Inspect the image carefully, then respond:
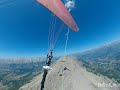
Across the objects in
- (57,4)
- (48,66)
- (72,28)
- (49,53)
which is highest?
(57,4)

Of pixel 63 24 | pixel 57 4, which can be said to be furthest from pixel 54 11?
pixel 63 24

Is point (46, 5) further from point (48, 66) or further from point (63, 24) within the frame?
point (48, 66)

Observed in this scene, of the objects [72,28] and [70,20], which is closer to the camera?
[70,20]

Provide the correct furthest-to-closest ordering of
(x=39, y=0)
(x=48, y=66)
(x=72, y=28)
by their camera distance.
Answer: (x=72, y=28), (x=48, y=66), (x=39, y=0)

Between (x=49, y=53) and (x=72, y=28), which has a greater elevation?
(x=72, y=28)

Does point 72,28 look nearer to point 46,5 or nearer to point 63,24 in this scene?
point 63,24

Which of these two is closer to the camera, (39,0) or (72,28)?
(39,0)

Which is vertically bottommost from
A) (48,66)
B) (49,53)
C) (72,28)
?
(48,66)

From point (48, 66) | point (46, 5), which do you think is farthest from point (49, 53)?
point (46, 5)

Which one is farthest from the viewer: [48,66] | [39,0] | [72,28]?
[72,28]
